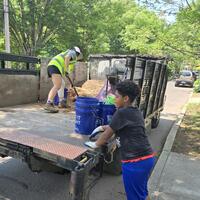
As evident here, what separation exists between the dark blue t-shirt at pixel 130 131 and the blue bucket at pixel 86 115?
0.97 meters

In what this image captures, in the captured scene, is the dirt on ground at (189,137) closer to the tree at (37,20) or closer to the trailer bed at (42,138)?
the trailer bed at (42,138)

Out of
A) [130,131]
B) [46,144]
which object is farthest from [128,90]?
[46,144]

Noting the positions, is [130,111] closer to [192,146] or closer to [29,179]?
[29,179]

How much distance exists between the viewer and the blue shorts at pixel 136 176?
2.72 m

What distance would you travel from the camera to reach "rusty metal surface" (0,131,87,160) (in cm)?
277

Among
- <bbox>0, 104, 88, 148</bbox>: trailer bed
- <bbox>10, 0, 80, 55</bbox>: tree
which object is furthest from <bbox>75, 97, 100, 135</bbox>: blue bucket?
<bbox>10, 0, 80, 55</bbox>: tree

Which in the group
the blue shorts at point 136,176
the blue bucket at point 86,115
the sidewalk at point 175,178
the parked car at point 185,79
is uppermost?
the blue bucket at point 86,115

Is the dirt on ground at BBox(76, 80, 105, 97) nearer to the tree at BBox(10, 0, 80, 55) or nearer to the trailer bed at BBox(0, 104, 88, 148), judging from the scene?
the trailer bed at BBox(0, 104, 88, 148)

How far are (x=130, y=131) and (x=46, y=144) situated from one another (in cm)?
98

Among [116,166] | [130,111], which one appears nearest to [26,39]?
[116,166]

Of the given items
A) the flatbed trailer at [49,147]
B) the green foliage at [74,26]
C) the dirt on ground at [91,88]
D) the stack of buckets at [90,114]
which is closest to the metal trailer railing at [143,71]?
the dirt on ground at [91,88]

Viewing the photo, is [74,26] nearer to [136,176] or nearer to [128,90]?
[128,90]

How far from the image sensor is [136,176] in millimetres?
2717

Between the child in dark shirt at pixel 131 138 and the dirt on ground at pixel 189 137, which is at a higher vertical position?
the child in dark shirt at pixel 131 138
